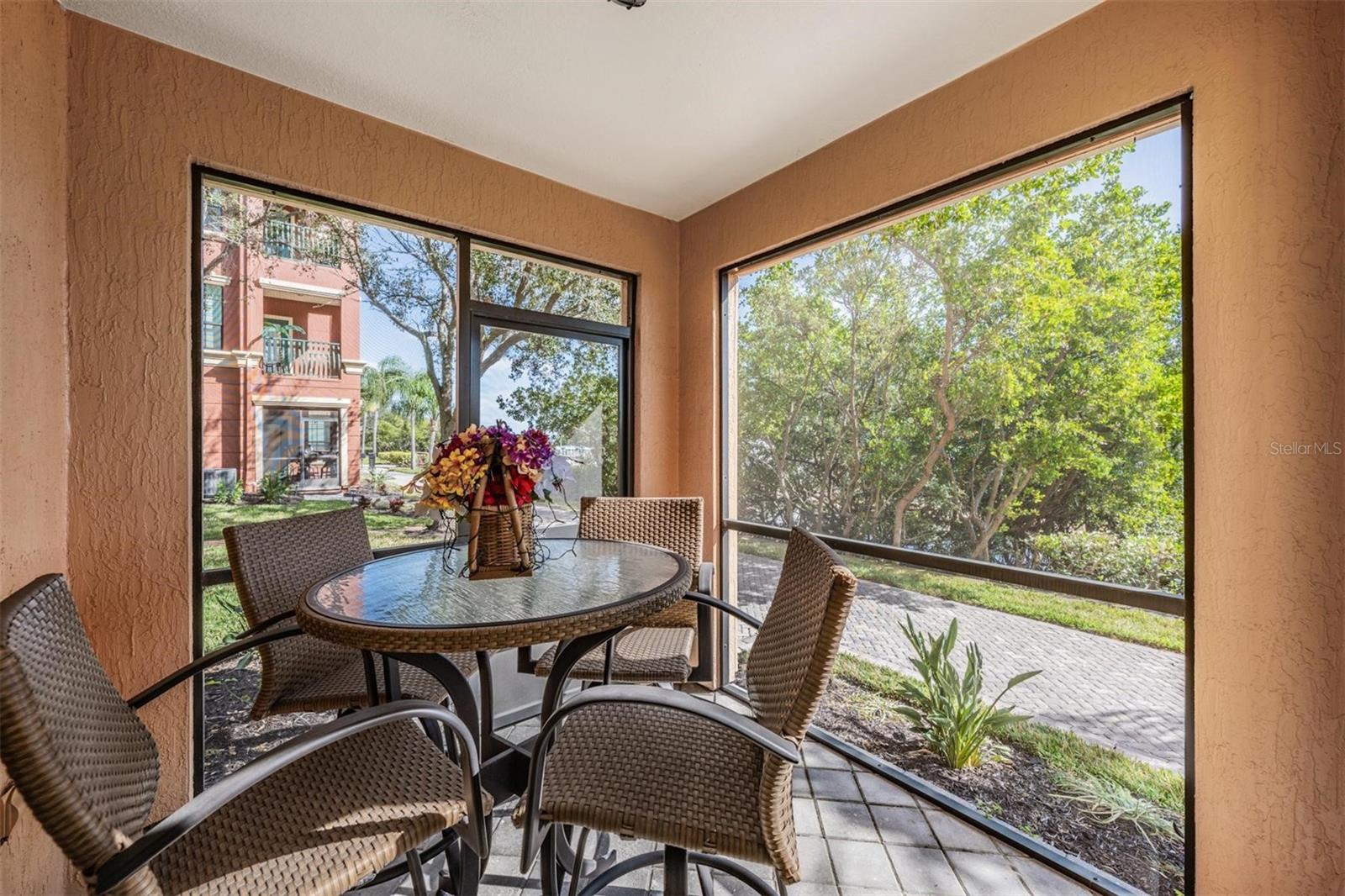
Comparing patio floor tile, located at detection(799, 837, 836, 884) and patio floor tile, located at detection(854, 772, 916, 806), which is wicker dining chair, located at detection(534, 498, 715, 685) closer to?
patio floor tile, located at detection(799, 837, 836, 884)

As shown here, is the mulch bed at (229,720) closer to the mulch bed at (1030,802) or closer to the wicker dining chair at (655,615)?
the wicker dining chair at (655,615)

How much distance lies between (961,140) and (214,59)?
2759 mm

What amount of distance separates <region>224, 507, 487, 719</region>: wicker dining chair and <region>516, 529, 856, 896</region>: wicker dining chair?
50cm

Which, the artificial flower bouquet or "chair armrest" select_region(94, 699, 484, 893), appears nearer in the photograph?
"chair armrest" select_region(94, 699, 484, 893)

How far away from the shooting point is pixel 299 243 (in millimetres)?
2172

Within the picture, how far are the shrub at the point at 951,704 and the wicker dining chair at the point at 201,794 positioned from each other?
6.08 ft

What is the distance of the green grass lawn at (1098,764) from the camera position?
5.47 feet

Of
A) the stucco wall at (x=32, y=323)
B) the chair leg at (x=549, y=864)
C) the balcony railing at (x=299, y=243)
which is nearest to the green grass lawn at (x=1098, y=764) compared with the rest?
the chair leg at (x=549, y=864)

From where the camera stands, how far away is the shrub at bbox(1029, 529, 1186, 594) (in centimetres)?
159

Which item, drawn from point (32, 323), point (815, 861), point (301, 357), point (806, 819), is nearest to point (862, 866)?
point (815, 861)

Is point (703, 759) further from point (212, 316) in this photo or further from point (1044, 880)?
point (212, 316)

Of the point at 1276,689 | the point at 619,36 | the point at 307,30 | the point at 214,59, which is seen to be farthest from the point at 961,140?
the point at 214,59

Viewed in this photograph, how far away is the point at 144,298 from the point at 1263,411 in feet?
11.2

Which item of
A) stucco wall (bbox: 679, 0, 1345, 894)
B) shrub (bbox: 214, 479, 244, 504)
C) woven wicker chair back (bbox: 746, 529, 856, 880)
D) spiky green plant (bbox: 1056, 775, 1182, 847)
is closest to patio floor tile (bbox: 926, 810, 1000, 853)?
spiky green plant (bbox: 1056, 775, 1182, 847)
